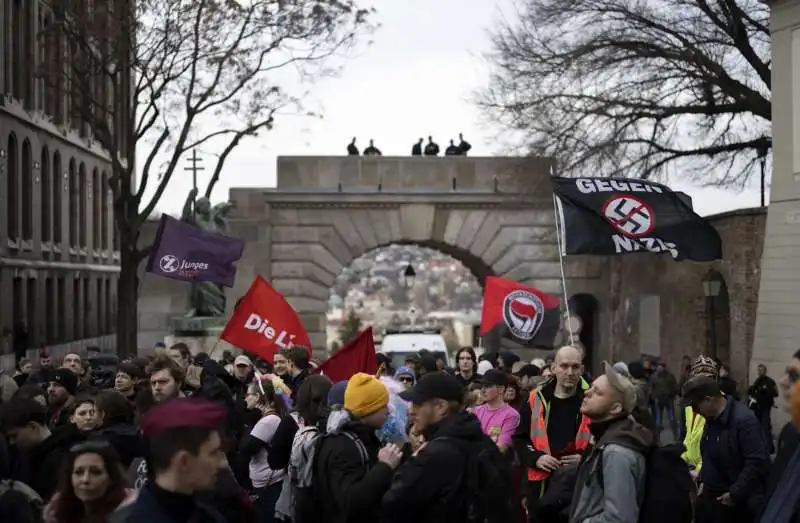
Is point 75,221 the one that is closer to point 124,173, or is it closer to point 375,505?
point 124,173

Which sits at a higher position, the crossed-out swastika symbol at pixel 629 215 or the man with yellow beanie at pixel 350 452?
the crossed-out swastika symbol at pixel 629 215

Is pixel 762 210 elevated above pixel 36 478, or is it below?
above

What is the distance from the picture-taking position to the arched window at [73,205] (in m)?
48.7

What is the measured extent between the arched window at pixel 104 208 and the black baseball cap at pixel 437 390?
49022mm

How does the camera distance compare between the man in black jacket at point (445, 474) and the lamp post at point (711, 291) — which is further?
the lamp post at point (711, 291)

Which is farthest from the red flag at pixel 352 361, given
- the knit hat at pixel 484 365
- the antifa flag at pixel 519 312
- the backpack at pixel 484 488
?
the antifa flag at pixel 519 312

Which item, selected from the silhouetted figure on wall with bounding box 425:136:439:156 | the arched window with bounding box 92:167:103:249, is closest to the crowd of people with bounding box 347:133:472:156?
the silhouetted figure on wall with bounding box 425:136:439:156

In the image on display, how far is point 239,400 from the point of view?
499 inches

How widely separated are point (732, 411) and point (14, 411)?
463cm

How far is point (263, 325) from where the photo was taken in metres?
16.3

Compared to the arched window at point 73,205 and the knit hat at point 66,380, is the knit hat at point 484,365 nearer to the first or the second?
the knit hat at point 66,380

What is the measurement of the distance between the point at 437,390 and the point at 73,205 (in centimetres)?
4346

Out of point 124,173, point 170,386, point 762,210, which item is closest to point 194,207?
point 124,173

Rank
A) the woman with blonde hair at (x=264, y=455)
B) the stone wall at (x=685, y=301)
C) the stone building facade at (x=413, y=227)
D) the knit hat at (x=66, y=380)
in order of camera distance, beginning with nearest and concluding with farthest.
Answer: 1. the woman with blonde hair at (x=264, y=455)
2. the knit hat at (x=66, y=380)
3. the stone wall at (x=685, y=301)
4. the stone building facade at (x=413, y=227)
